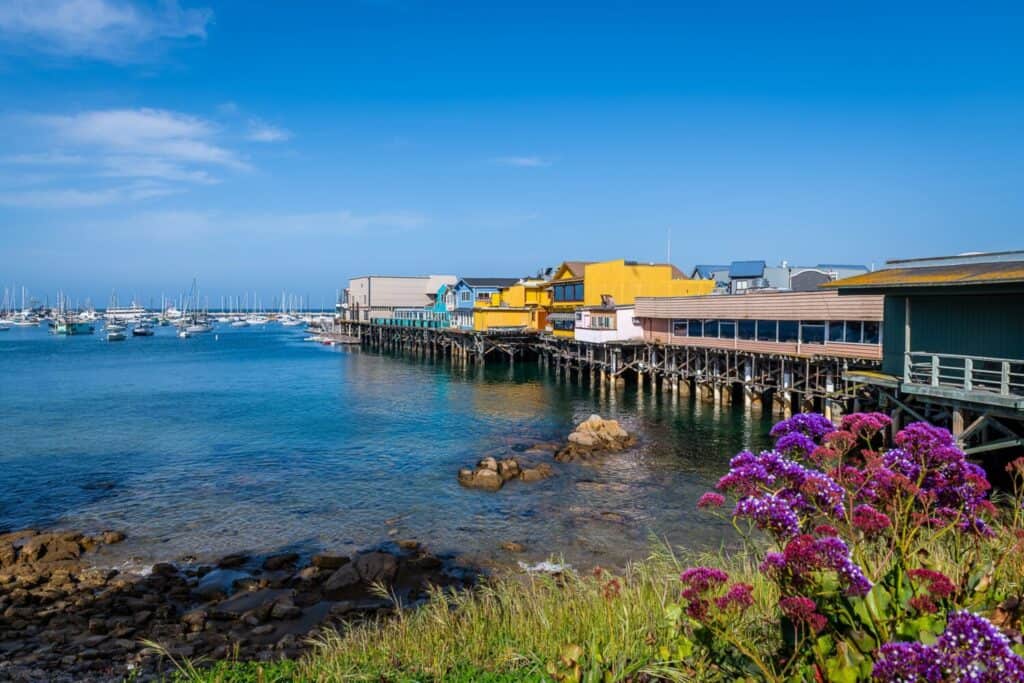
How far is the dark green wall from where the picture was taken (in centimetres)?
1761

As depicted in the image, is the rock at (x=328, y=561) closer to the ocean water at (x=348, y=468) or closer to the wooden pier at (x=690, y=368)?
the ocean water at (x=348, y=468)

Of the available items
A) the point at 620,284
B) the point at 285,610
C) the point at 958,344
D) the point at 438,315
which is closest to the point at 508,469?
the point at 285,610

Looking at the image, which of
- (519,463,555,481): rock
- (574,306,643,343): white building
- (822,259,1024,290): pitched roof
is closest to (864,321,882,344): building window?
(822,259,1024,290): pitched roof

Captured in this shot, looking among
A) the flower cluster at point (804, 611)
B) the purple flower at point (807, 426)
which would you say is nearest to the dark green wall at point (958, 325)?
the purple flower at point (807, 426)

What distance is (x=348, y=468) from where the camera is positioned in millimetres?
→ 25766

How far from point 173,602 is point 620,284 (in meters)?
44.6

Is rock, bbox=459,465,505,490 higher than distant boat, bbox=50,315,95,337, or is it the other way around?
distant boat, bbox=50,315,95,337

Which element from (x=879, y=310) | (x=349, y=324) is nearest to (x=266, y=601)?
(x=879, y=310)

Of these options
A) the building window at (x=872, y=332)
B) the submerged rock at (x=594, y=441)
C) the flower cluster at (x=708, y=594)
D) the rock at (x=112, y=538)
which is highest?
the building window at (x=872, y=332)

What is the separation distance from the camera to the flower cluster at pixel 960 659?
2.92m

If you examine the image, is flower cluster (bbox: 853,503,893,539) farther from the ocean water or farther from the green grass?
the ocean water

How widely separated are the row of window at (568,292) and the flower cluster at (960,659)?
53.6 metres

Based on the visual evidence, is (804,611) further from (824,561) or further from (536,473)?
(536,473)

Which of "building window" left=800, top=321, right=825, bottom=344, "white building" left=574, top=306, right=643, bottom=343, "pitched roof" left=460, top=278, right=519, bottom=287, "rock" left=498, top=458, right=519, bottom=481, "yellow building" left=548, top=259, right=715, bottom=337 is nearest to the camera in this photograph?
"rock" left=498, top=458, right=519, bottom=481
